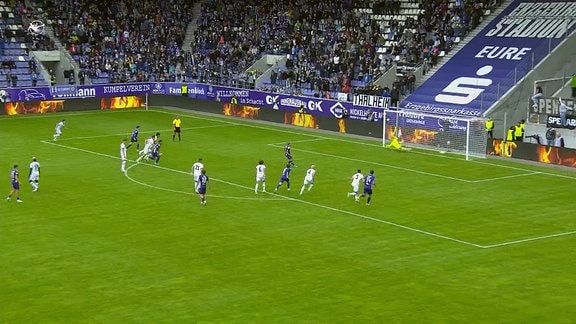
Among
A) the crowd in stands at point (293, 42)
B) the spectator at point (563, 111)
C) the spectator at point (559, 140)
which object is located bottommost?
the spectator at point (559, 140)

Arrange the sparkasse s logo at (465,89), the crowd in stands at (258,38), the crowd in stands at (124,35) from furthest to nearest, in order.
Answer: the crowd in stands at (124,35), the crowd in stands at (258,38), the sparkasse s logo at (465,89)

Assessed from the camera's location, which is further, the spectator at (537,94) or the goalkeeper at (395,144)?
the goalkeeper at (395,144)

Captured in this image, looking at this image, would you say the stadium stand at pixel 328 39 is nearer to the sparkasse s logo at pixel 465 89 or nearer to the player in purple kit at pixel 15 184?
the sparkasse s logo at pixel 465 89

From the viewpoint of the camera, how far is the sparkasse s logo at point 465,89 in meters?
60.9

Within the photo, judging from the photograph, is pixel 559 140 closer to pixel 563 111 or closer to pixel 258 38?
pixel 563 111

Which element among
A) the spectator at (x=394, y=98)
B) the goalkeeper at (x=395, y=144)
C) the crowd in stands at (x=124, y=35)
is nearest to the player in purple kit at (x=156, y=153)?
the goalkeeper at (x=395, y=144)

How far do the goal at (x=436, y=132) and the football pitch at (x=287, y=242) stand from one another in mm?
1542

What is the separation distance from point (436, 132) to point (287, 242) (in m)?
24.9

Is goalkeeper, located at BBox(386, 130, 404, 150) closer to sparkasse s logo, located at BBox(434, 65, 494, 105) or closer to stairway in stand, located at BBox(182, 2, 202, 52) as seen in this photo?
sparkasse s logo, located at BBox(434, 65, 494, 105)

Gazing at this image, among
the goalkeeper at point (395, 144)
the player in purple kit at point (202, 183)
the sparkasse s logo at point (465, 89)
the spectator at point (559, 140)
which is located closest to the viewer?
the player in purple kit at point (202, 183)

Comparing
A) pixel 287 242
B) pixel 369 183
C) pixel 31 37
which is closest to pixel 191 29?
A: pixel 31 37

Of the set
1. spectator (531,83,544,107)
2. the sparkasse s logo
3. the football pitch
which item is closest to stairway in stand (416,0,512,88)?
the sparkasse s logo

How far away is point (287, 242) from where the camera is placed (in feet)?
103

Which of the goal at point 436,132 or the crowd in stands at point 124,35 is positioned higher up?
the crowd in stands at point 124,35
